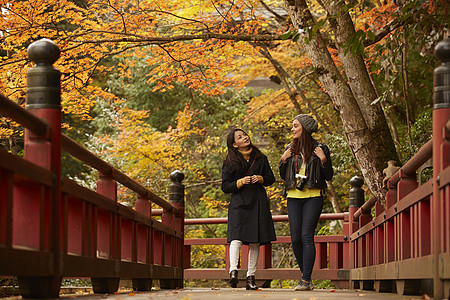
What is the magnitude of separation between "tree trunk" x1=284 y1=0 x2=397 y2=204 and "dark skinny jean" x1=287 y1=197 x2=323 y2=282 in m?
1.85

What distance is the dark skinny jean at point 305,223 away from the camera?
7.98 metres

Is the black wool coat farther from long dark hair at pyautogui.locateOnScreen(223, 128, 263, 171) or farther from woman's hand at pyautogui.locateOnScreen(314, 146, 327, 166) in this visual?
woman's hand at pyautogui.locateOnScreen(314, 146, 327, 166)

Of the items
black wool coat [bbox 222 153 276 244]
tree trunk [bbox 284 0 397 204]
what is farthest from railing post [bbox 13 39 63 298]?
tree trunk [bbox 284 0 397 204]

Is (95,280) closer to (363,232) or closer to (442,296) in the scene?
(442,296)

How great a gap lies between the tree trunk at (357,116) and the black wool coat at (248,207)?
1850mm

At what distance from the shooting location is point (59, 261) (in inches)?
190

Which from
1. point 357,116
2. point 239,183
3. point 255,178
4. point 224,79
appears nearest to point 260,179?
point 255,178

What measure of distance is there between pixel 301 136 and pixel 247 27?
6350mm

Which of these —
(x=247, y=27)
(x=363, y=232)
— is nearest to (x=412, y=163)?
(x=363, y=232)

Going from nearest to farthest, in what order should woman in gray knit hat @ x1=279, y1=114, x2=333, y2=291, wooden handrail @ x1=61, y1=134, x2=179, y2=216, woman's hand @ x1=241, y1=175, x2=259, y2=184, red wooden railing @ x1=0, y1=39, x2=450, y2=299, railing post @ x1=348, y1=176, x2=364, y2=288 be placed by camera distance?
red wooden railing @ x1=0, y1=39, x2=450, y2=299
wooden handrail @ x1=61, y1=134, x2=179, y2=216
woman in gray knit hat @ x1=279, y1=114, x2=333, y2=291
woman's hand @ x1=241, y1=175, x2=259, y2=184
railing post @ x1=348, y1=176, x2=364, y2=288

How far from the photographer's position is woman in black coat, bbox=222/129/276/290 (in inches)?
334

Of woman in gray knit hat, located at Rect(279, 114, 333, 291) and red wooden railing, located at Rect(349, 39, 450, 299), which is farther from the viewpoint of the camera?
woman in gray knit hat, located at Rect(279, 114, 333, 291)

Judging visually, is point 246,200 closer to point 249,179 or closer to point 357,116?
point 249,179

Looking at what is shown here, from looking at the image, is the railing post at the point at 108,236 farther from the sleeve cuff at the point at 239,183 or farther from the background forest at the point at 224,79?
the background forest at the point at 224,79
